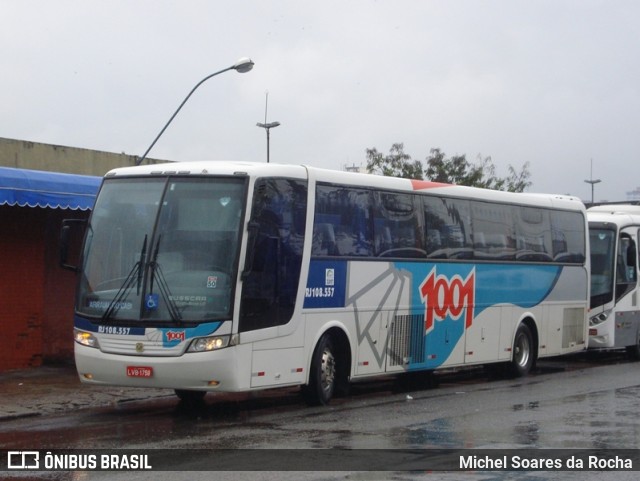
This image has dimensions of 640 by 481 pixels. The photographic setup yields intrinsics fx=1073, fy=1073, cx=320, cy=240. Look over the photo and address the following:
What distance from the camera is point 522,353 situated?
2016cm

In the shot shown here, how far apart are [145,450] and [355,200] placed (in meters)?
5.87

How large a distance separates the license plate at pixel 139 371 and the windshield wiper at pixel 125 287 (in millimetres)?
716

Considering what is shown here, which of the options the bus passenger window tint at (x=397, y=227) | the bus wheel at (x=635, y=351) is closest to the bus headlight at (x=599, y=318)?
the bus wheel at (x=635, y=351)

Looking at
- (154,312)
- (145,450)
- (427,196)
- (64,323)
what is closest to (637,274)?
(427,196)

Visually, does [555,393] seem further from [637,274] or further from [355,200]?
[637,274]

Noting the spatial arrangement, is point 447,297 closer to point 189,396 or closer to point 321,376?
point 321,376

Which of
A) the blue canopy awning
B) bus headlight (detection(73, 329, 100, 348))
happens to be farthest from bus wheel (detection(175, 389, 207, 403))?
the blue canopy awning

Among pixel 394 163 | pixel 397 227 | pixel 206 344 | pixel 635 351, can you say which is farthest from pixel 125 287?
pixel 394 163

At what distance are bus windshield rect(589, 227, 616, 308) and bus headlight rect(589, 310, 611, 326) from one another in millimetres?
215

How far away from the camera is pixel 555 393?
16.6 meters

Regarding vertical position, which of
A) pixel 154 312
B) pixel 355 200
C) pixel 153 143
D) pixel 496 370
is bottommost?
pixel 496 370

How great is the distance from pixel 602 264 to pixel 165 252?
13208 millimetres

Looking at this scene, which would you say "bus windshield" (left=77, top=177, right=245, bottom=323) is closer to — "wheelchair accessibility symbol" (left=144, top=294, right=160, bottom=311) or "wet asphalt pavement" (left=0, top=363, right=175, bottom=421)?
"wheelchair accessibility symbol" (left=144, top=294, right=160, bottom=311)

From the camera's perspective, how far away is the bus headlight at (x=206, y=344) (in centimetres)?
1277
